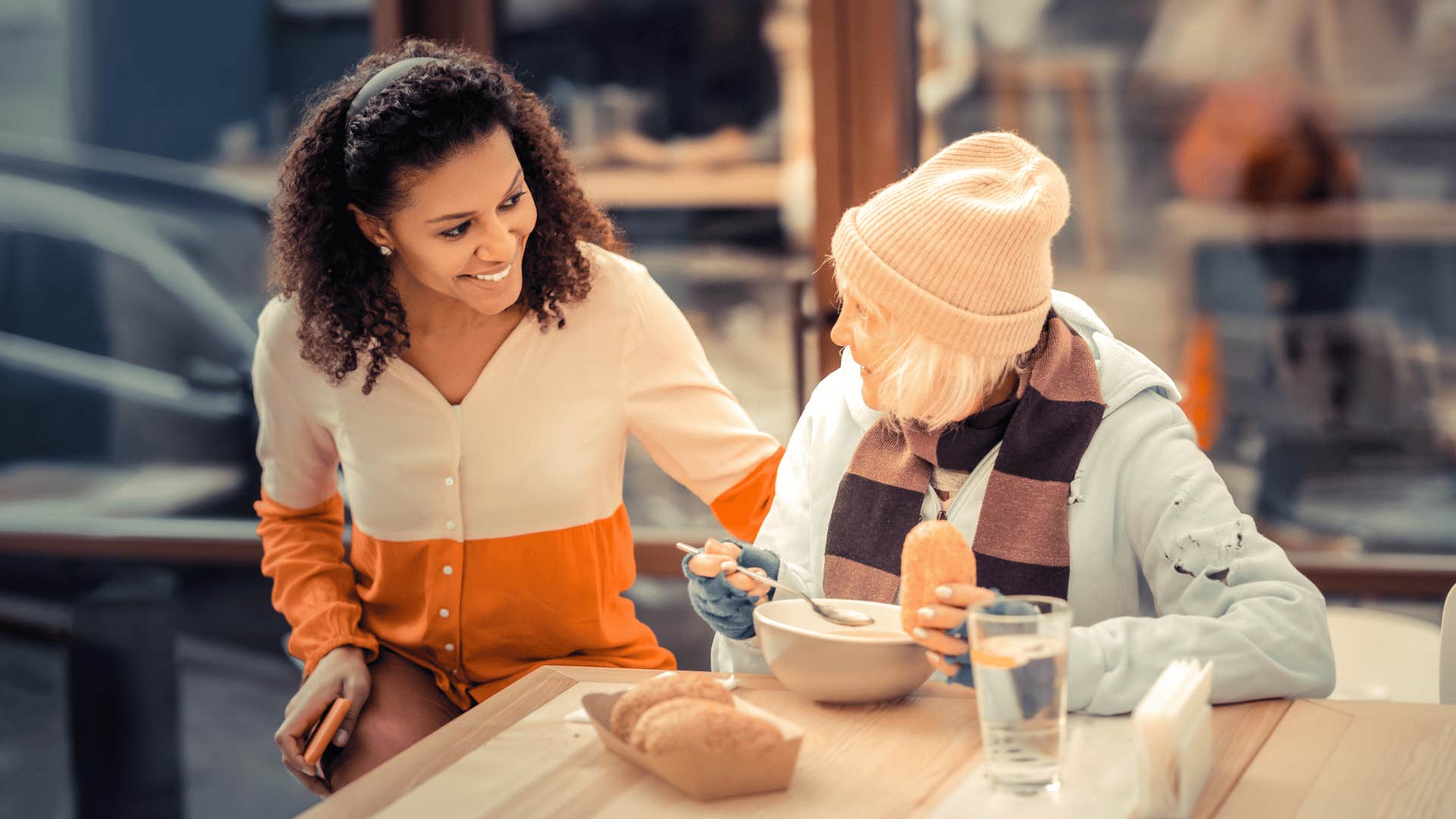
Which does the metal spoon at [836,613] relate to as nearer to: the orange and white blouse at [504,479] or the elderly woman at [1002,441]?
the elderly woman at [1002,441]

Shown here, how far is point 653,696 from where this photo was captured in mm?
1138

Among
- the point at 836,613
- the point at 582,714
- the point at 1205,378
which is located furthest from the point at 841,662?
the point at 1205,378

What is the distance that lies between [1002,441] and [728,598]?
0.35 meters

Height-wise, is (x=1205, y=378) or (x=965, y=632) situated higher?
(x=965, y=632)

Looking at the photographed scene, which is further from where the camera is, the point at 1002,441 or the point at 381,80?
the point at 381,80

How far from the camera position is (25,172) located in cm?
311

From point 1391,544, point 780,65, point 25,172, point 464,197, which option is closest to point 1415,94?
point 1391,544

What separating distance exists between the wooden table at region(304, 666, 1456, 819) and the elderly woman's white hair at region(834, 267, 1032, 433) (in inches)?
13.2

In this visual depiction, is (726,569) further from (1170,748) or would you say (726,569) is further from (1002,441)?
(1170,748)

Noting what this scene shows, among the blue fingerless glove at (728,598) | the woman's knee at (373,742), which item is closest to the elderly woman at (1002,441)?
the blue fingerless glove at (728,598)

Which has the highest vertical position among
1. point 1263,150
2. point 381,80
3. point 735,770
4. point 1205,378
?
point 381,80

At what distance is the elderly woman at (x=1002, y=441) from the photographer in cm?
137

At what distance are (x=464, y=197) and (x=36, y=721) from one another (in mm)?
2295

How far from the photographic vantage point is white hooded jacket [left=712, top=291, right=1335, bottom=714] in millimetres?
1210
